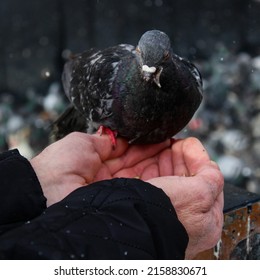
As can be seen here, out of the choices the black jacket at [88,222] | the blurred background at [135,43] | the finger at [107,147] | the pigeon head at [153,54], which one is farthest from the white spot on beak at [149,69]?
the blurred background at [135,43]

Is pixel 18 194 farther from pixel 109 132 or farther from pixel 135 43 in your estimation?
pixel 135 43

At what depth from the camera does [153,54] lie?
4.99 ft

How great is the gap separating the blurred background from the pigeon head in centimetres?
131

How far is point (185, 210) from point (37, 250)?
568 millimetres

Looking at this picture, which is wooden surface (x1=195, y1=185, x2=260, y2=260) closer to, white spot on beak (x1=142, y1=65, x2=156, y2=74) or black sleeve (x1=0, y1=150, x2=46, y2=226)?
white spot on beak (x1=142, y1=65, x2=156, y2=74)

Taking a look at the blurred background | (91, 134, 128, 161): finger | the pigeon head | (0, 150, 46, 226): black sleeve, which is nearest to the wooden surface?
(91, 134, 128, 161): finger

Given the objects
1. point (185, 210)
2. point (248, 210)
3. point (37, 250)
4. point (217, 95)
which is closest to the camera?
point (37, 250)

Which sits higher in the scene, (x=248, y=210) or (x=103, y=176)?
(x=103, y=176)

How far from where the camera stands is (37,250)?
0.81 meters

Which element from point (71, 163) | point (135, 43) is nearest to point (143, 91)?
point (71, 163)

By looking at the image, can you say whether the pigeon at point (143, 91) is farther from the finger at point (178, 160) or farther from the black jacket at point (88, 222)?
the black jacket at point (88, 222)

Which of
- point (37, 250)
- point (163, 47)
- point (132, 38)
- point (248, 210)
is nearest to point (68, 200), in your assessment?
point (37, 250)

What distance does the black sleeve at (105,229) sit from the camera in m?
0.83

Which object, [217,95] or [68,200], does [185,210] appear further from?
[217,95]
